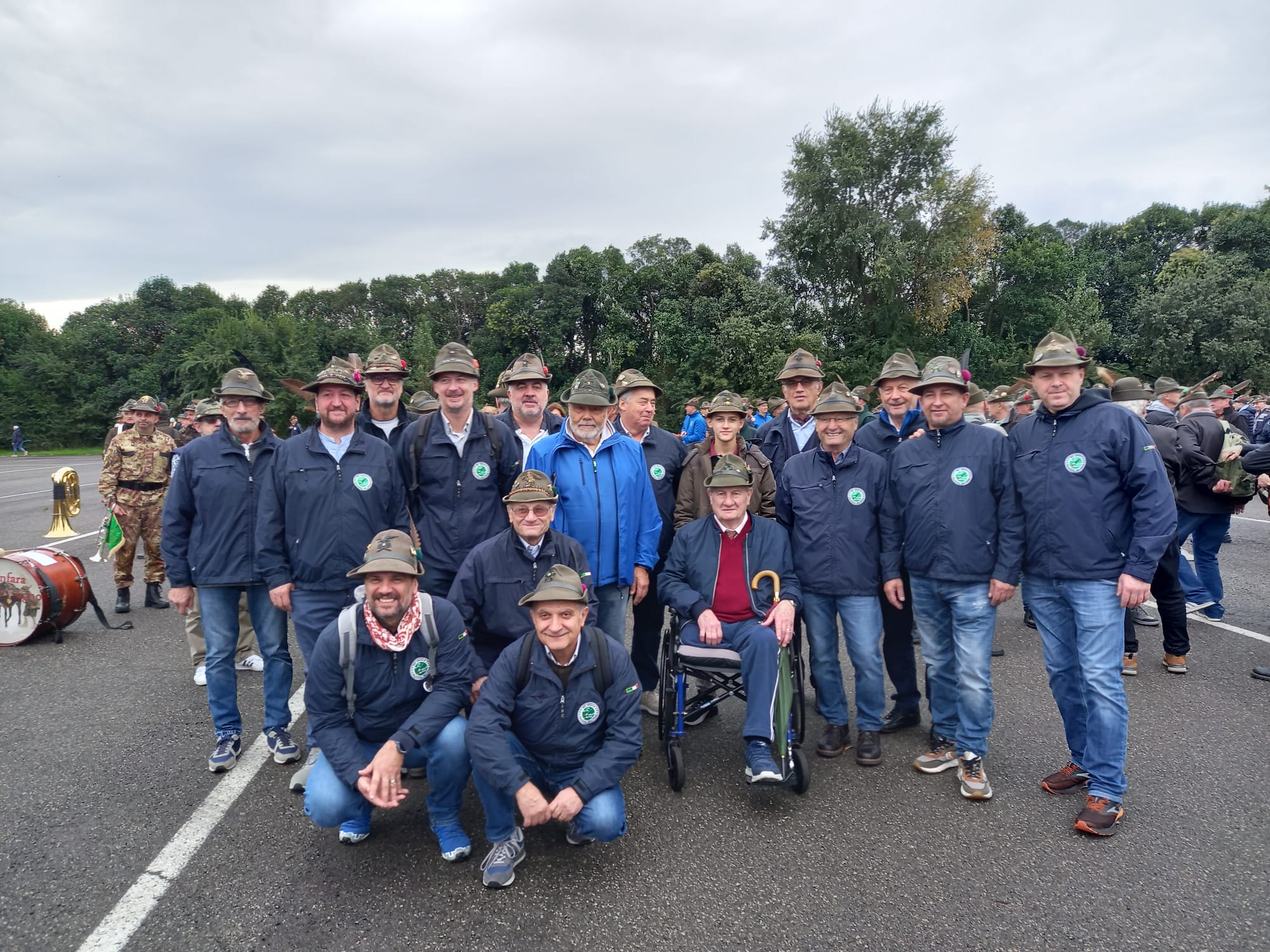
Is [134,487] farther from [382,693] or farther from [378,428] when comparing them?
[382,693]

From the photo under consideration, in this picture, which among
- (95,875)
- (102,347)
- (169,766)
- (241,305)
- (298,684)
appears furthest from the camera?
(241,305)

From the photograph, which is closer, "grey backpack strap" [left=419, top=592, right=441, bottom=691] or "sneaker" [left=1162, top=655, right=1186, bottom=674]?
"grey backpack strap" [left=419, top=592, right=441, bottom=691]

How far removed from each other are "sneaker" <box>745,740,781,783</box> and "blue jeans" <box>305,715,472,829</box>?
1467 mm

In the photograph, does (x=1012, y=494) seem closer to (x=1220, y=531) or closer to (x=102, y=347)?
(x=1220, y=531)

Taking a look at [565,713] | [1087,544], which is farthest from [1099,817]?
[565,713]

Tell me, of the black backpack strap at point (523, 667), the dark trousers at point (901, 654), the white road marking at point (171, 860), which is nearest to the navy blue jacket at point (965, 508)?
the dark trousers at point (901, 654)

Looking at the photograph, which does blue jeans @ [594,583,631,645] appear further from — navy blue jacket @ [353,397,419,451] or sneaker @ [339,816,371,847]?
navy blue jacket @ [353,397,419,451]

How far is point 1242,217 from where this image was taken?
4581 cm

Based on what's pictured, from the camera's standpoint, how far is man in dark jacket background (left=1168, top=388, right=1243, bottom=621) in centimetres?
619

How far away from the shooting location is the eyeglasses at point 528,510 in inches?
146

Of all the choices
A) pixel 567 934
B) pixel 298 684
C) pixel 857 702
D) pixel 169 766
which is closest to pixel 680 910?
pixel 567 934

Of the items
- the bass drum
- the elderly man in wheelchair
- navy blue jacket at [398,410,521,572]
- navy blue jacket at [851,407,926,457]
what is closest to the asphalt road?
the elderly man in wheelchair

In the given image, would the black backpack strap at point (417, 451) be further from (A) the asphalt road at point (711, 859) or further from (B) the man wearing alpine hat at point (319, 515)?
(A) the asphalt road at point (711, 859)

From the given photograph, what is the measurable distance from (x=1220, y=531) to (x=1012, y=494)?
4341 mm
